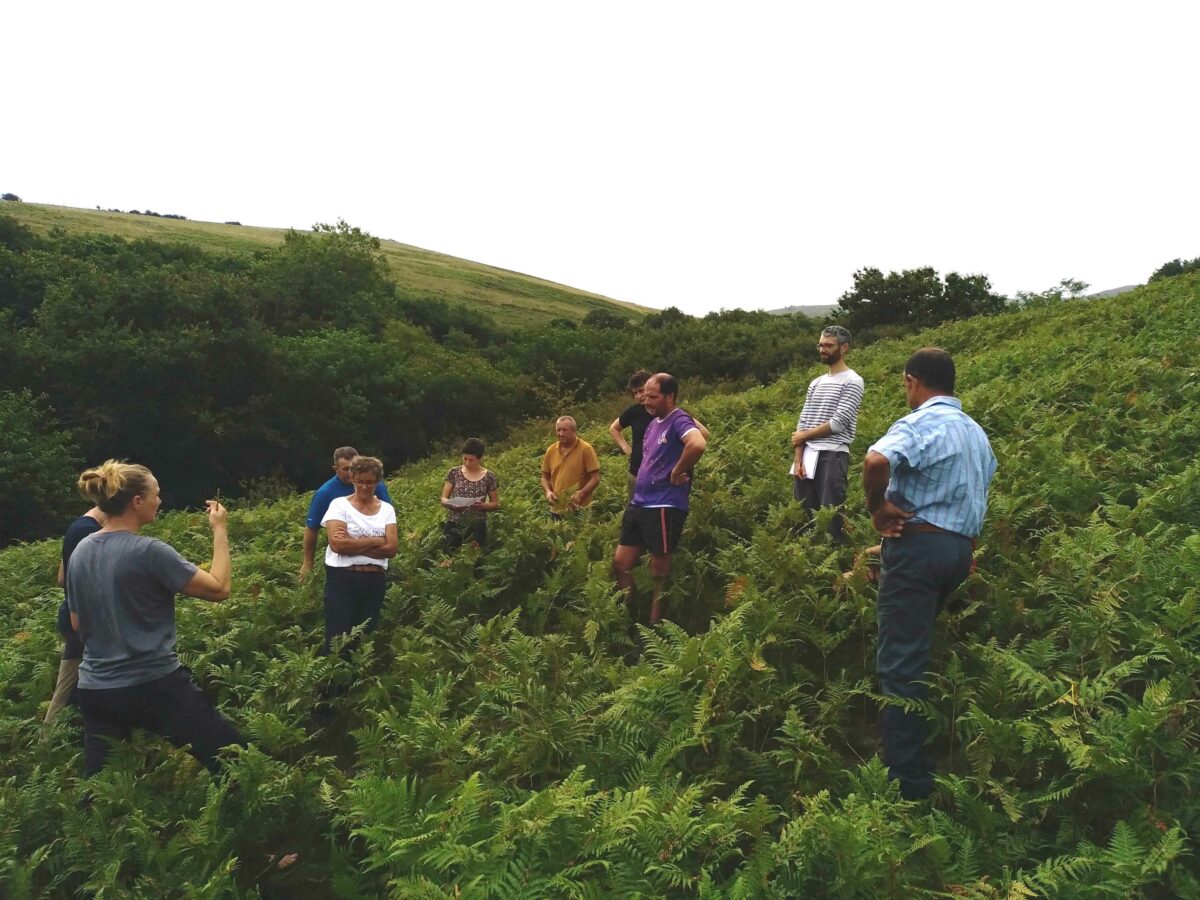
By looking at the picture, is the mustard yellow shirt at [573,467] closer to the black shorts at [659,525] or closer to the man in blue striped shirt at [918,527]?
the black shorts at [659,525]

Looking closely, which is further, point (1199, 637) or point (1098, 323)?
point (1098, 323)

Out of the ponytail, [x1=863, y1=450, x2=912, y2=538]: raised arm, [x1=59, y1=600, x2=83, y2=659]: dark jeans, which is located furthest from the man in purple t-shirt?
[x1=59, y1=600, x2=83, y2=659]: dark jeans

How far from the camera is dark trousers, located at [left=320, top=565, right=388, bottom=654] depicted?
605cm

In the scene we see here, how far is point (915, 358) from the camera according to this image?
4.22 m

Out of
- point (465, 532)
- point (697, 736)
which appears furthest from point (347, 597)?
point (697, 736)

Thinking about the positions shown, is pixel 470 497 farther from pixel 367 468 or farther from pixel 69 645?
pixel 69 645

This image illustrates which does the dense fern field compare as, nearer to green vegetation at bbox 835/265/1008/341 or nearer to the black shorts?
the black shorts

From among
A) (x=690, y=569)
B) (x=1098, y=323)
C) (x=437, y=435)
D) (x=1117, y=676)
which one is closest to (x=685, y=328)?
(x=437, y=435)

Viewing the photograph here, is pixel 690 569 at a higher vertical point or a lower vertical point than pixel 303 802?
higher

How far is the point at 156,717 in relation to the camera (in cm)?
429

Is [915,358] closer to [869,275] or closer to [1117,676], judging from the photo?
[1117,676]

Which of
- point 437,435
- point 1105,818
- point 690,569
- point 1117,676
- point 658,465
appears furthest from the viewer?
point 437,435

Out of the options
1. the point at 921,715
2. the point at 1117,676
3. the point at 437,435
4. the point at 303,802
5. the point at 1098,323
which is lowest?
the point at 437,435

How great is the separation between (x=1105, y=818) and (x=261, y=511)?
1717 cm
